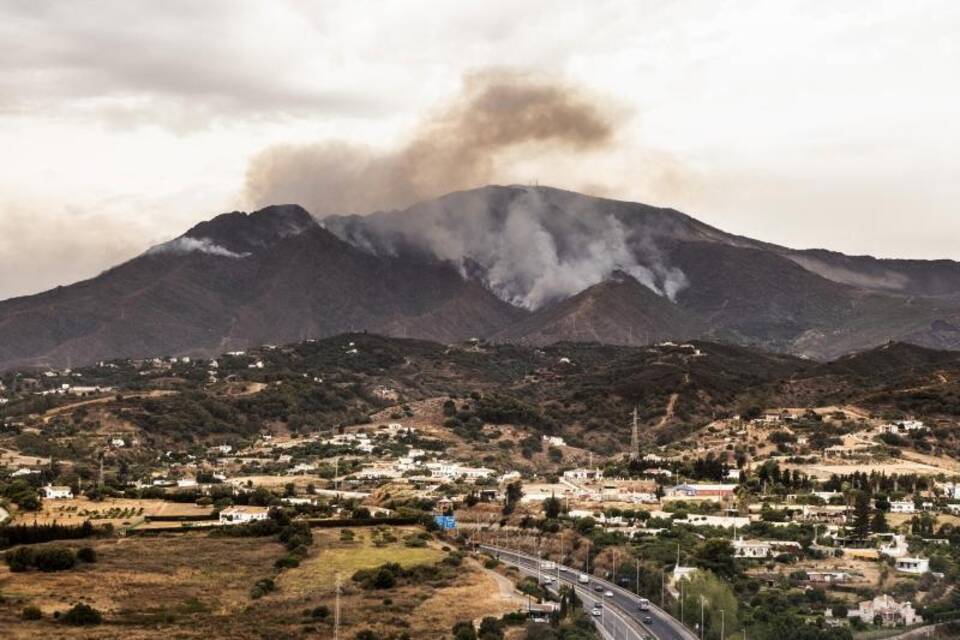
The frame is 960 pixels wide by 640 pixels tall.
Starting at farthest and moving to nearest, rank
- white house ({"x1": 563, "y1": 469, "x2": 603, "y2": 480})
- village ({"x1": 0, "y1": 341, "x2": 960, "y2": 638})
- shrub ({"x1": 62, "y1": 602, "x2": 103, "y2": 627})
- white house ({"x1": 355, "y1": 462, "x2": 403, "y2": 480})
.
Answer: white house ({"x1": 355, "y1": 462, "x2": 403, "y2": 480}) < white house ({"x1": 563, "y1": 469, "x2": 603, "y2": 480}) < village ({"x1": 0, "y1": 341, "x2": 960, "y2": 638}) < shrub ({"x1": 62, "y1": 602, "x2": 103, "y2": 627})

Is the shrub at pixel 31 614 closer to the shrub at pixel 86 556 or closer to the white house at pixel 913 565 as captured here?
the shrub at pixel 86 556

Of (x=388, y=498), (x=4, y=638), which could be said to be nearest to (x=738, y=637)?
(x=4, y=638)

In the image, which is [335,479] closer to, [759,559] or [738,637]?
[759,559]

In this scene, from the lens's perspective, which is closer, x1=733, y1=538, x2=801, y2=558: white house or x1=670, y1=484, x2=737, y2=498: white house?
x1=733, y1=538, x2=801, y2=558: white house

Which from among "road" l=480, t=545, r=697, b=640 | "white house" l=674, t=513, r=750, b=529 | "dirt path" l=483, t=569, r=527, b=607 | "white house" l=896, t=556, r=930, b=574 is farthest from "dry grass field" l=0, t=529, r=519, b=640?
"white house" l=896, t=556, r=930, b=574

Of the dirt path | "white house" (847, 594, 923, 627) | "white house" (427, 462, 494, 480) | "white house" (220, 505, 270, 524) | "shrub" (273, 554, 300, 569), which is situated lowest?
"white house" (847, 594, 923, 627)

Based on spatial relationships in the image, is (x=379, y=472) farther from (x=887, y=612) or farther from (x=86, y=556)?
(x=887, y=612)

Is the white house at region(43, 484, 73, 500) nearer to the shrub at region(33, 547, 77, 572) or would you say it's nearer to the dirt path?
the shrub at region(33, 547, 77, 572)
